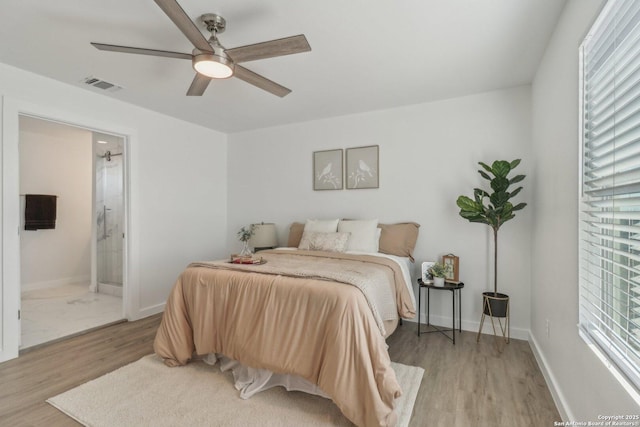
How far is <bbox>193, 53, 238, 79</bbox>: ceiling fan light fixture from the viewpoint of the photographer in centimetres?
194

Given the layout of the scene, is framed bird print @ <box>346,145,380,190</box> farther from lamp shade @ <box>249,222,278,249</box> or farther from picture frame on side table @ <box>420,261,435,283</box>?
lamp shade @ <box>249,222,278,249</box>

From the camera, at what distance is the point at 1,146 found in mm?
2639

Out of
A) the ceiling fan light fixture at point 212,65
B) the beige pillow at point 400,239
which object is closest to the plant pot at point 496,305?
the beige pillow at point 400,239

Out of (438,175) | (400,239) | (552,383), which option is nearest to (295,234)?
(400,239)

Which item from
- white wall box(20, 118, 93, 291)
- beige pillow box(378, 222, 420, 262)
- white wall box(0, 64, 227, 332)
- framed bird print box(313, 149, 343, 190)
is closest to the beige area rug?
beige pillow box(378, 222, 420, 262)

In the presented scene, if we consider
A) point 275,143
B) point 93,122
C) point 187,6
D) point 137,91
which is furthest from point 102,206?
point 187,6

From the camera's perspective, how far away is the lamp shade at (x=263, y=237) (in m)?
4.23

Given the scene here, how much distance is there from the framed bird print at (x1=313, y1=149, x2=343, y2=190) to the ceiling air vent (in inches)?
93.8

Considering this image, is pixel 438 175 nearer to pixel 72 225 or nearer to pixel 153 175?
pixel 153 175

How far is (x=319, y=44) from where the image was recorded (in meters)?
2.34

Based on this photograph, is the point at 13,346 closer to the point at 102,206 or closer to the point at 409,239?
the point at 102,206

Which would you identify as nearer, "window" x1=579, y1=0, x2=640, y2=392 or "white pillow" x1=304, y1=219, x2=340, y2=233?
"window" x1=579, y1=0, x2=640, y2=392

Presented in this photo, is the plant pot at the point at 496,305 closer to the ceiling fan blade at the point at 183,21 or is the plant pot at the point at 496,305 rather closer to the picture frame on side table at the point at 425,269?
the picture frame on side table at the point at 425,269

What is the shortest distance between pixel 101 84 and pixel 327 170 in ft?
8.68
